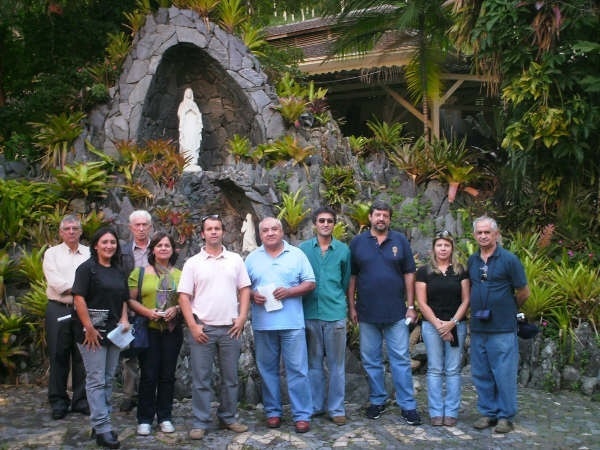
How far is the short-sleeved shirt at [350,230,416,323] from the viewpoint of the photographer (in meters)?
5.76

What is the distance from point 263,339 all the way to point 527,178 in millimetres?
6016

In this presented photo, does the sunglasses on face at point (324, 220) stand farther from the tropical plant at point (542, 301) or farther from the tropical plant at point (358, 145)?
the tropical plant at point (358, 145)

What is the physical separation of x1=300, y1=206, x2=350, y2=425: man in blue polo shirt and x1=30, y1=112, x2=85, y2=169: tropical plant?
20.6 feet

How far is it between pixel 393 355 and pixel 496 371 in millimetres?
831

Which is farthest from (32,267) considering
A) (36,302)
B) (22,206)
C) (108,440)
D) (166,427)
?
(108,440)

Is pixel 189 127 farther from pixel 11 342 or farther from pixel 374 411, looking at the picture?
pixel 374 411

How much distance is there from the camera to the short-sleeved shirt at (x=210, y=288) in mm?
5324

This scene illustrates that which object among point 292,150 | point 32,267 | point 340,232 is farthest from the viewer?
point 292,150

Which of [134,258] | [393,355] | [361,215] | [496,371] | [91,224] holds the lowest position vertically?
[496,371]

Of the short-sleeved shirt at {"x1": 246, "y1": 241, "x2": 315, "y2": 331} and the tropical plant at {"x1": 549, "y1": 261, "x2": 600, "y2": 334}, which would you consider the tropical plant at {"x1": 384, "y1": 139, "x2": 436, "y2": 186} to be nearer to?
the tropical plant at {"x1": 549, "y1": 261, "x2": 600, "y2": 334}

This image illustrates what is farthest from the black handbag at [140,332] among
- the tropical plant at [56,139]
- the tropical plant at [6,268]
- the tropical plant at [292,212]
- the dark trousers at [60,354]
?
the tropical plant at [56,139]

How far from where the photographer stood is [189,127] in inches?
467

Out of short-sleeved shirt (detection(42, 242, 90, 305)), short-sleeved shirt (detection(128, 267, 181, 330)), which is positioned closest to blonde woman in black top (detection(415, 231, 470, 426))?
short-sleeved shirt (detection(128, 267, 181, 330))

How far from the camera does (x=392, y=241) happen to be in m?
5.89
